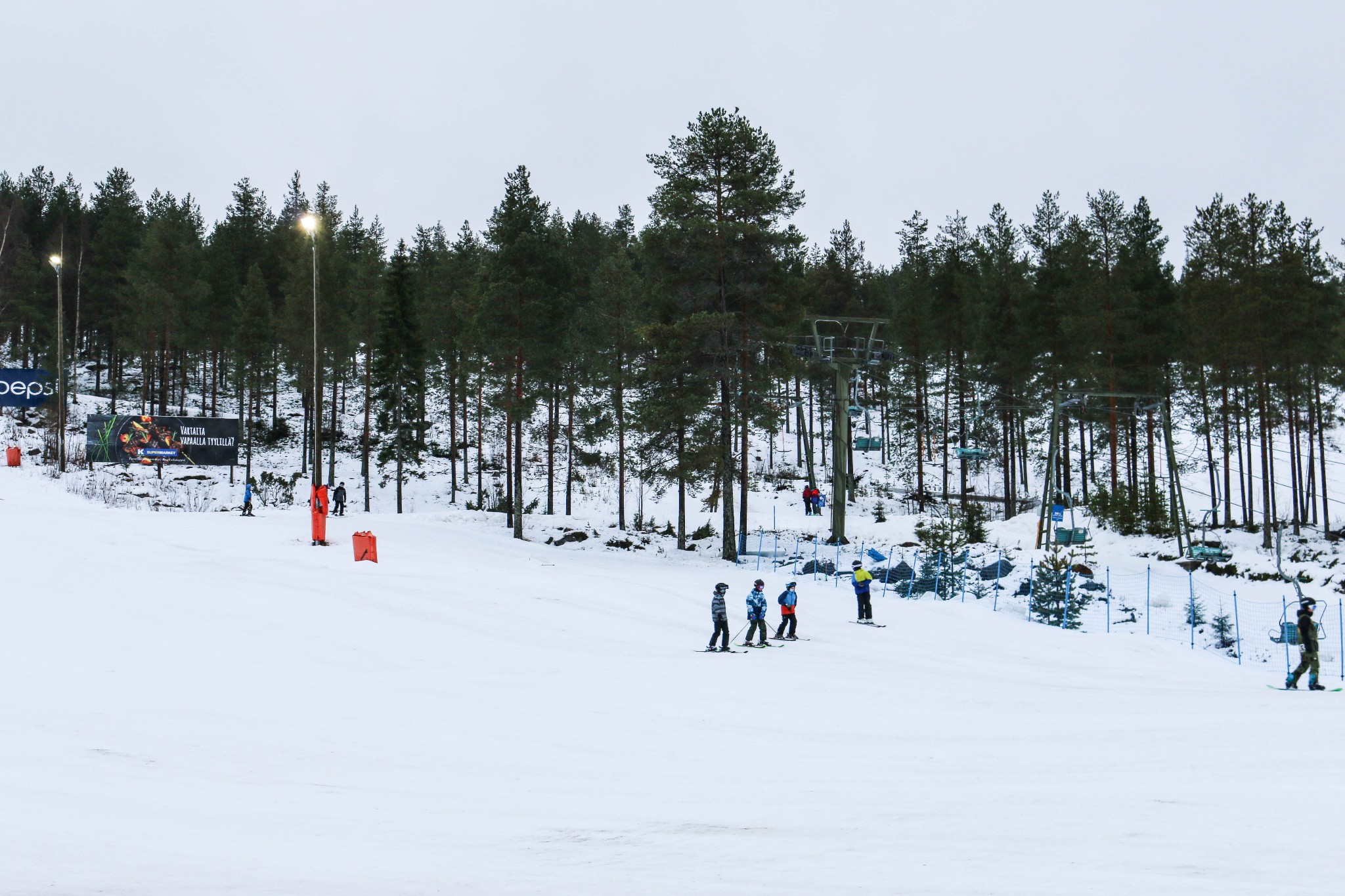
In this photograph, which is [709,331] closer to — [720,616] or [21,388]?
[720,616]

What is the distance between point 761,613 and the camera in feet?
61.6

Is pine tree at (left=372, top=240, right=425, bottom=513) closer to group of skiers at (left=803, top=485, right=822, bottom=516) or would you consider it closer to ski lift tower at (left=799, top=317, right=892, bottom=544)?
group of skiers at (left=803, top=485, right=822, bottom=516)

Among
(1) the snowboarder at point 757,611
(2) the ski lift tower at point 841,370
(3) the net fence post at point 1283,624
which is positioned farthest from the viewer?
(2) the ski lift tower at point 841,370

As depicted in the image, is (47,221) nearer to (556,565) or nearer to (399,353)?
(399,353)

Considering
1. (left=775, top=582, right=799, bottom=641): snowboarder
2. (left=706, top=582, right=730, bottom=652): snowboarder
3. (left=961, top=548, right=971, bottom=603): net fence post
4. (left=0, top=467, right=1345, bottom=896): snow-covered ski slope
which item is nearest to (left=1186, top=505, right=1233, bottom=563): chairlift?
(left=961, top=548, right=971, bottom=603): net fence post

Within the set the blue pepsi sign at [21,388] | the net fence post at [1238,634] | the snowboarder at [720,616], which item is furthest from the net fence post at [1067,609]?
the blue pepsi sign at [21,388]

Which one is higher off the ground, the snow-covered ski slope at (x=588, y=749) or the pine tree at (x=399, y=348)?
the pine tree at (x=399, y=348)

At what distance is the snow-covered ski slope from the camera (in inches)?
242

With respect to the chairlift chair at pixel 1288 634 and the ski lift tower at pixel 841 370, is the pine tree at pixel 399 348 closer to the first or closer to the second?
the ski lift tower at pixel 841 370

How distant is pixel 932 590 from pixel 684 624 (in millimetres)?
9264

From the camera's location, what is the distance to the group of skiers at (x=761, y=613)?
17.8 meters

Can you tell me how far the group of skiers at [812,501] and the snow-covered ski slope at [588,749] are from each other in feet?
70.5

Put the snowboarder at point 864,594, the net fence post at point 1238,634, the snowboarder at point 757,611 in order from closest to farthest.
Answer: the snowboarder at point 757,611 → the net fence post at point 1238,634 → the snowboarder at point 864,594

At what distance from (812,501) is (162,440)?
1218 inches
